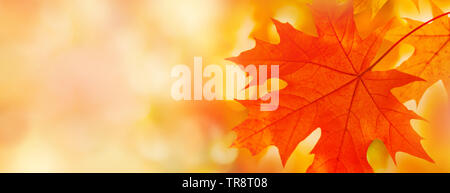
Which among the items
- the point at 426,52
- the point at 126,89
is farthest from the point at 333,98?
the point at 126,89

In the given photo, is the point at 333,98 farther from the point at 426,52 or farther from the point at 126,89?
the point at 126,89

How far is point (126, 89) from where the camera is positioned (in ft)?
2.42

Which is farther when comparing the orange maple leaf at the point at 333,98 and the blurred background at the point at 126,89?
the blurred background at the point at 126,89

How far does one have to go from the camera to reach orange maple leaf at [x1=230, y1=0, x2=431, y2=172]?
586 millimetres

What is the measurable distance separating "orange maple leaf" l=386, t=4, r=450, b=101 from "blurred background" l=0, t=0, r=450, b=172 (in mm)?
108

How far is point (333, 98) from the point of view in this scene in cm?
60

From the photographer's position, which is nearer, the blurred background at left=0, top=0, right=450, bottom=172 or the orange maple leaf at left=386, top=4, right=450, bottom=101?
the orange maple leaf at left=386, top=4, right=450, bottom=101

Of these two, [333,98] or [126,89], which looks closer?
[333,98]

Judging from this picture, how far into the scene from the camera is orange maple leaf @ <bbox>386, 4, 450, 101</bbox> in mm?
585

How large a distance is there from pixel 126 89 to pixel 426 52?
2.16 feet

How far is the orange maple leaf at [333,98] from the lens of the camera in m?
0.59

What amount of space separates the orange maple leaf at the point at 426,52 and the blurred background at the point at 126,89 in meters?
0.11

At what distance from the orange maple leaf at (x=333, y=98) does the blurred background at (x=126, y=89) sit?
102 millimetres

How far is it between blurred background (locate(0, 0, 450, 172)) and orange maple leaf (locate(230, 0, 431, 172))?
10 cm
